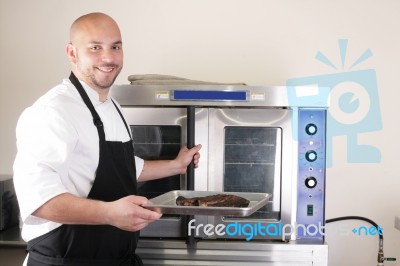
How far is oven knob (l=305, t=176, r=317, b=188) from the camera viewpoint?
7.30 feet

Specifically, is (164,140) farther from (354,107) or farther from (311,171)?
(354,107)

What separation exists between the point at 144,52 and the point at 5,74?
0.90 meters

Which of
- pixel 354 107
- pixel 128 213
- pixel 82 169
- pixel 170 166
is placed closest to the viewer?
pixel 128 213

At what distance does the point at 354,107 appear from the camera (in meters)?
2.93

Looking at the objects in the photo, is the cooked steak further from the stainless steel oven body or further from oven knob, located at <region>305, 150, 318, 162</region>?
oven knob, located at <region>305, 150, 318, 162</region>

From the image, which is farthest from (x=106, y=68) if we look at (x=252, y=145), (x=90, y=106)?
(x=252, y=145)

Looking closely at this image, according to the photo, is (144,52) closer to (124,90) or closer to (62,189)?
(124,90)

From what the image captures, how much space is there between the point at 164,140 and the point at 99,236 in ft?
2.22

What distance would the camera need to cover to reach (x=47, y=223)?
175cm

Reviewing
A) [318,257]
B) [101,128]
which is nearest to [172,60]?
[101,128]

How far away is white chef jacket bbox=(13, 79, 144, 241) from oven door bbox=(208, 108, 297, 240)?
0.57 m

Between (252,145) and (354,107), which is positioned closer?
(252,145)

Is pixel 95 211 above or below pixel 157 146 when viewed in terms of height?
below

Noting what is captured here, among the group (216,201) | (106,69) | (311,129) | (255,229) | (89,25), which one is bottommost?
(255,229)
